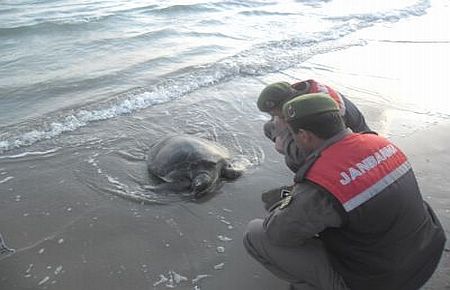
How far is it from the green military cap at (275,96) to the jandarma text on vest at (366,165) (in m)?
1.41

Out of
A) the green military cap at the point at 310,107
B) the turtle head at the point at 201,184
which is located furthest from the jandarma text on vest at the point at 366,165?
the turtle head at the point at 201,184

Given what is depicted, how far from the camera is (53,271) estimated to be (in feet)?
11.6

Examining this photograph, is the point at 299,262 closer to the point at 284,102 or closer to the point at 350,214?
the point at 350,214

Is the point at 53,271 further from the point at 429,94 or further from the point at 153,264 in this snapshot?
the point at 429,94

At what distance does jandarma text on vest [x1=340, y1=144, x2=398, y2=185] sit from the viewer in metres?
2.42

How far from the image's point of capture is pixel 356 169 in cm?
244

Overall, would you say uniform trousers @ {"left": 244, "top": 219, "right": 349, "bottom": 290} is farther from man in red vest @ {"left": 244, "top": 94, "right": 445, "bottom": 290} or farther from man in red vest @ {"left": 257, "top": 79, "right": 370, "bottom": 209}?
man in red vest @ {"left": 257, "top": 79, "right": 370, "bottom": 209}

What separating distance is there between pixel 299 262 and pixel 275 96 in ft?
4.68

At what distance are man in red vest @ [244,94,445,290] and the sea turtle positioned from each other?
1.88 meters

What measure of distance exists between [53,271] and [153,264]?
674 millimetres

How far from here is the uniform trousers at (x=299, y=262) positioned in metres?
2.81

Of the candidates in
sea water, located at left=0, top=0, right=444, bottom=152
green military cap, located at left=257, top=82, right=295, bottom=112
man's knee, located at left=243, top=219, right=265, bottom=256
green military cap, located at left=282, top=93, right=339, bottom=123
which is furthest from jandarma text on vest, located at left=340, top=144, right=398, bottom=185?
sea water, located at left=0, top=0, right=444, bottom=152

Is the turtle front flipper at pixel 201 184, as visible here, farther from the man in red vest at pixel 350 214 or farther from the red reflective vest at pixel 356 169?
the red reflective vest at pixel 356 169

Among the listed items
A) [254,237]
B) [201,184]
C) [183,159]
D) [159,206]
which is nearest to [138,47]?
[183,159]
